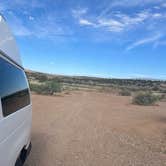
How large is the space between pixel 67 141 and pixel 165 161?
3064 mm

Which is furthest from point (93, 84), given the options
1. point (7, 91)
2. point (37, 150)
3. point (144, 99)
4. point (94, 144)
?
point (7, 91)

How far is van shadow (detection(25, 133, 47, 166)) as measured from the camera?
23.9ft

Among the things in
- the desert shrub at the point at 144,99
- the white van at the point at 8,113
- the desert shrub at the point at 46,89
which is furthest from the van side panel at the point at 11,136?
the desert shrub at the point at 46,89

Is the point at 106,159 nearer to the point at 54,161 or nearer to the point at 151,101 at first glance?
the point at 54,161

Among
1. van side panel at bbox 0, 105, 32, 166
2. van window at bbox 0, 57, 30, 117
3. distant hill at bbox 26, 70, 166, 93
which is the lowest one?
distant hill at bbox 26, 70, 166, 93

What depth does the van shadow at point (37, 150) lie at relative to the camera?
23.9 feet

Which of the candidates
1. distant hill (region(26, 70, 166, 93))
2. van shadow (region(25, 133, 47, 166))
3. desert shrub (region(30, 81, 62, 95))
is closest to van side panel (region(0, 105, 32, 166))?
van shadow (region(25, 133, 47, 166))

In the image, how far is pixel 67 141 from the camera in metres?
10.2

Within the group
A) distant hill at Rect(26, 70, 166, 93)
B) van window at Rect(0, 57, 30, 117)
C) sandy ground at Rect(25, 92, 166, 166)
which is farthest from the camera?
distant hill at Rect(26, 70, 166, 93)

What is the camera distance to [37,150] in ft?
27.8

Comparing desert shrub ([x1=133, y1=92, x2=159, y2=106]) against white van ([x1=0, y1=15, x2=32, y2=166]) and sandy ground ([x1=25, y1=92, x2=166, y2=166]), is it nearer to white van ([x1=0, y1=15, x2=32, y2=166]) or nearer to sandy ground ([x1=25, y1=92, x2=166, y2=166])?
sandy ground ([x1=25, y1=92, x2=166, y2=166])

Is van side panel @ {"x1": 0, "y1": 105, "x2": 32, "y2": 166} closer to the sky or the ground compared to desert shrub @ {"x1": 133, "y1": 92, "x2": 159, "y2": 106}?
closer to the sky

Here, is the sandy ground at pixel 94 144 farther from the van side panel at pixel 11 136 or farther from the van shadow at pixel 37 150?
the van side panel at pixel 11 136

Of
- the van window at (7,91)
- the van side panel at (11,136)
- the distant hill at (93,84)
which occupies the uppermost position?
the van window at (7,91)
